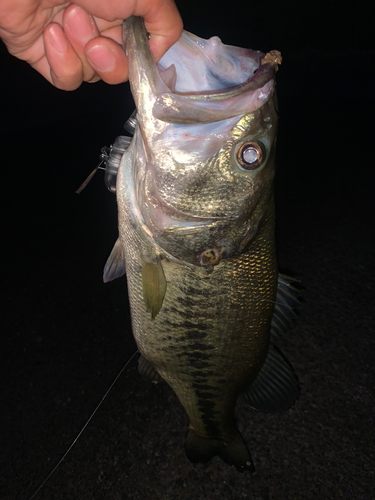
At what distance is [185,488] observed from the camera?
69.8 inches

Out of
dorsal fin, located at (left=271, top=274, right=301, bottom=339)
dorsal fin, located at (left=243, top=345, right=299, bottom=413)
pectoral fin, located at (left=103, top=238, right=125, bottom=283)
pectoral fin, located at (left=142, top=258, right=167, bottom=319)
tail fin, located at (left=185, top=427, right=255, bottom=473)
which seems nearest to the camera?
pectoral fin, located at (left=142, top=258, right=167, bottom=319)

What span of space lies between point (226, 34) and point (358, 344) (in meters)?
7.25

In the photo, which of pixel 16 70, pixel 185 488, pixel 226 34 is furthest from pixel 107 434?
pixel 226 34

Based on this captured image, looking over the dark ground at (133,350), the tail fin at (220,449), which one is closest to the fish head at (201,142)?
the tail fin at (220,449)

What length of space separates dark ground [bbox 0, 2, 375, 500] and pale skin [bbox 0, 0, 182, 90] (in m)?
1.80

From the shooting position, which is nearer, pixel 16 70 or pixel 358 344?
pixel 358 344

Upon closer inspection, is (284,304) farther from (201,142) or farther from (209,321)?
(201,142)

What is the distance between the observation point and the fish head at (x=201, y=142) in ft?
2.42

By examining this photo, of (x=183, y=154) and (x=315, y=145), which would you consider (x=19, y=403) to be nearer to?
(x=183, y=154)

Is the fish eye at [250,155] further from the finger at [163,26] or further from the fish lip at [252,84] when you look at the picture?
the finger at [163,26]

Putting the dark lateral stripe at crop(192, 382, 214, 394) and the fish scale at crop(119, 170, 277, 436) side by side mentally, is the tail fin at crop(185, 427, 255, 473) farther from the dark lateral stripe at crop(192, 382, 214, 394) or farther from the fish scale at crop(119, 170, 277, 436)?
the dark lateral stripe at crop(192, 382, 214, 394)

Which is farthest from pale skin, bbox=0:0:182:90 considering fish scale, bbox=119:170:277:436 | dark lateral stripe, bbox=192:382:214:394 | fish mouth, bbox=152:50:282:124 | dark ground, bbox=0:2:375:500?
dark ground, bbox=0:2:375:500

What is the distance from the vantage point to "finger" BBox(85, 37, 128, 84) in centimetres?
81

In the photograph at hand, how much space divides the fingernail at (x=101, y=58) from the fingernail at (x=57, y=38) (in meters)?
0.12
